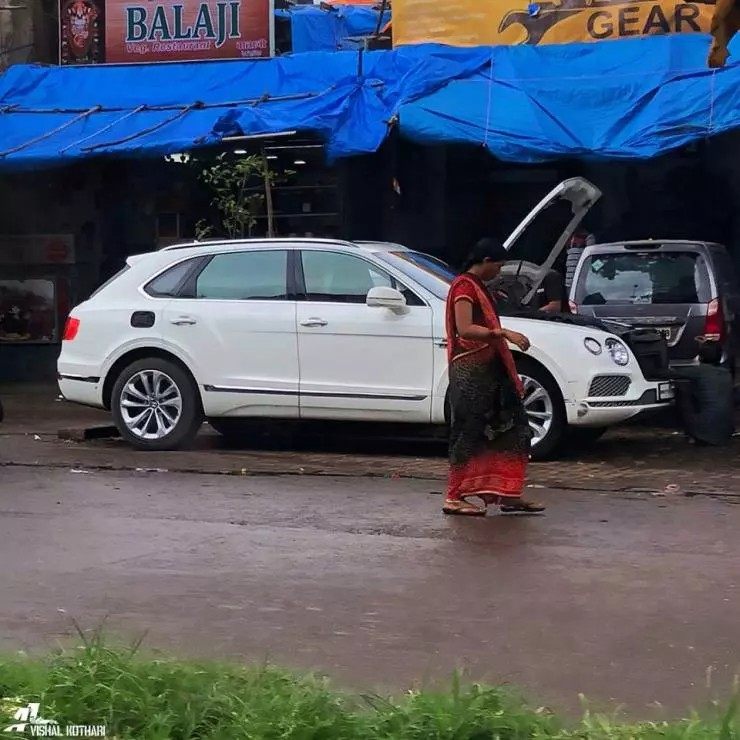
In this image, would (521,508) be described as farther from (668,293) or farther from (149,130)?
(149,130)

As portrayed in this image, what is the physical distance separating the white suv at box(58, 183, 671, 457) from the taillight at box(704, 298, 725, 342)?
1788 mm

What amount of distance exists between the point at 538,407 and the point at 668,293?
112 inches

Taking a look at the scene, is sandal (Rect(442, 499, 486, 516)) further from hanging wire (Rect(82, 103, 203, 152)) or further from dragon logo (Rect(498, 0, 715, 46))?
hanging wire (Rect(82, 103, 203, 152))

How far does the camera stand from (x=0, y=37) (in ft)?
59.6

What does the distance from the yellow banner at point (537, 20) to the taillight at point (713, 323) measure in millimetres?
3906

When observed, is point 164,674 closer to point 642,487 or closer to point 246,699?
point 246,699

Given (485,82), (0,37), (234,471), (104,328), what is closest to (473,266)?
(234,471)

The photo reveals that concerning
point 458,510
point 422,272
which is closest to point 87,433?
point 422,272

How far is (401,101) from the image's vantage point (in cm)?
1470

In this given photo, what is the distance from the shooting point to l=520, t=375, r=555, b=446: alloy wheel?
33.6 feet

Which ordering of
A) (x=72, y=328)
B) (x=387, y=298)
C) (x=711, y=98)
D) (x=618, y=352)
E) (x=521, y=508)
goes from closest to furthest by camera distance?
(x=521, y=508)
(x=618, y=352)
(x=387, y=298)
(x=72, y=328)
(x=711, y=98)

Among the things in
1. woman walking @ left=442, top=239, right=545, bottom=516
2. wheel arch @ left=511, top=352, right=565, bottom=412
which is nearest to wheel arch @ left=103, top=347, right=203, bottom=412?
wheel arch @ left=511, top=352, right=565, bottom=412

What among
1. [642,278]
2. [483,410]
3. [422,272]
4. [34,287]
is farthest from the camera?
[34,287]

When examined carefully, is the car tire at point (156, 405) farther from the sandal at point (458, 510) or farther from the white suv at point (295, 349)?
the sandal at point (458, 510)
